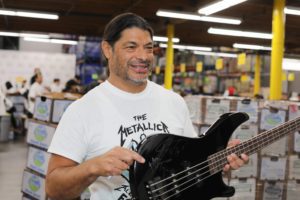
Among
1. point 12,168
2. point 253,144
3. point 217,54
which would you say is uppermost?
point 217,54

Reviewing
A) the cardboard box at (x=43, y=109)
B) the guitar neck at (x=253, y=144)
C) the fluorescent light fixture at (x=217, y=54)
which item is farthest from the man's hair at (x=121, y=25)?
the fluorescent light fixture at (x=217, y=54)

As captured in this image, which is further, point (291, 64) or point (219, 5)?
point (291, 64)

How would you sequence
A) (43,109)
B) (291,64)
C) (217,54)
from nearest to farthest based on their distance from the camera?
1. (43,109)
2. (291,64)
3. (217,54)

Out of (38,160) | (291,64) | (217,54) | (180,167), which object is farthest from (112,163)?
(217,54)

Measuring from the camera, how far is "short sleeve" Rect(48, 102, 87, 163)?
1510mm

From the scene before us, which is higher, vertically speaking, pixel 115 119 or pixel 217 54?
pixel 217 54

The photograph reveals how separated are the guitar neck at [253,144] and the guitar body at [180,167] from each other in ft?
0.10

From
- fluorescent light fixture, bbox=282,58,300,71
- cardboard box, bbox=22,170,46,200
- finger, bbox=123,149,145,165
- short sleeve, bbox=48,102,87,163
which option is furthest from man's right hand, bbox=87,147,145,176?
fluorescent light fixture, bbox=282,58,300,71

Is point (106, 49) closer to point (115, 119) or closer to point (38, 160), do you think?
point (115, 119)

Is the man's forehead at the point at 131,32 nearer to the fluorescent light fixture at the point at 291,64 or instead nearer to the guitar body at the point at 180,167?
the guitar body at the point at 180,167

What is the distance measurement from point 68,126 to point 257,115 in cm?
335

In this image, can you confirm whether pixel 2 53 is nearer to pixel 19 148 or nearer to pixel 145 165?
pixel 19 148

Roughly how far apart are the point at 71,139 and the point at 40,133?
9.38 feet

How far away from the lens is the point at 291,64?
52.8 ft
